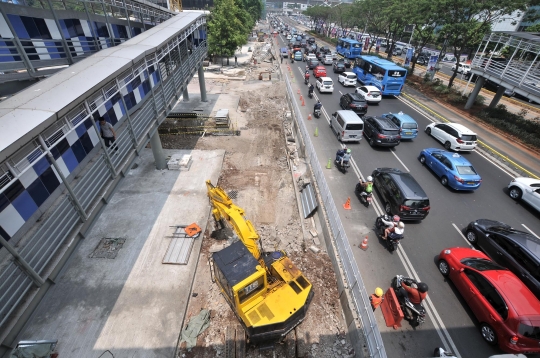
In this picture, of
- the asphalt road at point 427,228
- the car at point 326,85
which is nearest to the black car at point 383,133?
the asphalt road at point 427,228

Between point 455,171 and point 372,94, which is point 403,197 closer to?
point 455,171

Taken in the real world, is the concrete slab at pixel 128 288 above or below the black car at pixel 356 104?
below

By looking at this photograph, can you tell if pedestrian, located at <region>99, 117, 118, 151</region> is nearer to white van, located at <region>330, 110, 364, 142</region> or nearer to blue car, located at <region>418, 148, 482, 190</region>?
white van, located at <region>330, 110, 364, 142</region>

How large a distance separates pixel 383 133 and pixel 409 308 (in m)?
13.1

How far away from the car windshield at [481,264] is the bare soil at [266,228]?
195 inches


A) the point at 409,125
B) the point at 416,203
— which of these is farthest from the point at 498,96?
the point at 416,203

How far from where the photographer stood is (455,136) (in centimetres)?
1891

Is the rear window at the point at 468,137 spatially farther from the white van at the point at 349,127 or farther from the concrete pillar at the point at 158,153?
the concrete pillar at the point at 158,153

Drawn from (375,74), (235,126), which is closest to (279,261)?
(235,126)

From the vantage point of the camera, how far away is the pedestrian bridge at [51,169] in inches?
210

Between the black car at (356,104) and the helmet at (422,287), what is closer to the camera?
the helmet at (422,287)

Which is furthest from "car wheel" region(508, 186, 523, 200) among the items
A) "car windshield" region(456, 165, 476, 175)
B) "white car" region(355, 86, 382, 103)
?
"white car" region(355, 86, 382, 103)

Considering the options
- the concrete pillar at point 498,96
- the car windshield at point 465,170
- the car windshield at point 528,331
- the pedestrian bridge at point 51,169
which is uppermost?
the pedestrian bridge at point 51,169

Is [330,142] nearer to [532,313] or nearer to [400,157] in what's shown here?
[400,157]
